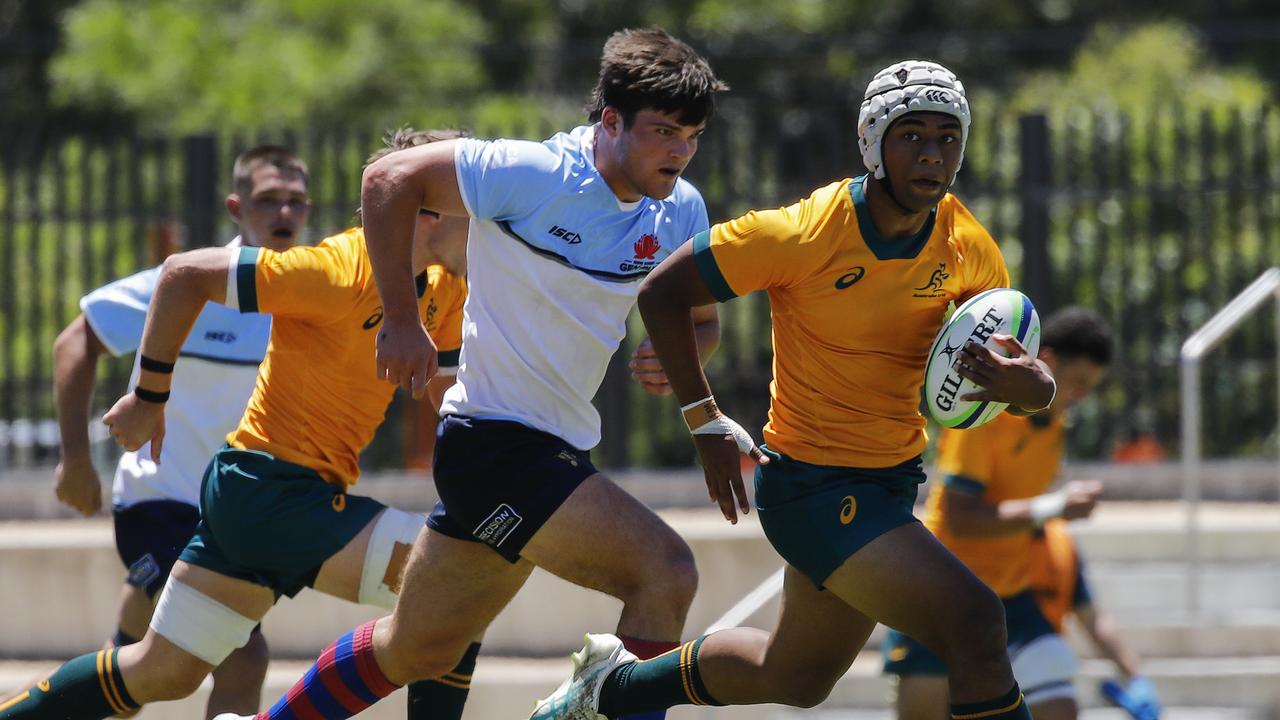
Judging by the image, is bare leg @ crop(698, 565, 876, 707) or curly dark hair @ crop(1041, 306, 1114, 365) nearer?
bare leg @ crop(698, 565, 876, 707)

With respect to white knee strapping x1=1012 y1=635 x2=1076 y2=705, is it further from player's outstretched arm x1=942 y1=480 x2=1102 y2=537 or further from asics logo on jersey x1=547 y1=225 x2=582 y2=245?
asics logo on jersey x1=547 y1=225 x2=582 y2=245

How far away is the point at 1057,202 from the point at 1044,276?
456 millimetres

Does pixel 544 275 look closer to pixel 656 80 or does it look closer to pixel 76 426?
pixel 656 80

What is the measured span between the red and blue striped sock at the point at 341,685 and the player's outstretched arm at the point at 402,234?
858 mm

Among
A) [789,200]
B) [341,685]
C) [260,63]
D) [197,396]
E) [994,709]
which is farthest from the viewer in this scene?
[260,63]

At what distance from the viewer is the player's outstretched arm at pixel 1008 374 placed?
4.55 m

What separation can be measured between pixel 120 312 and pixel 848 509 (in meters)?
2.67

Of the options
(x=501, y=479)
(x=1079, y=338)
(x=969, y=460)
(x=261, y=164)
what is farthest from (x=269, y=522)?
(x=1079, y=338)

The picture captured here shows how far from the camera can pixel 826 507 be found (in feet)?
15.4

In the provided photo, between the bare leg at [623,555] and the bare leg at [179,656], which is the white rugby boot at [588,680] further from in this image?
the bare leg at [179,656]

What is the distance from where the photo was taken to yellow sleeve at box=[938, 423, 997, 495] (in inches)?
237

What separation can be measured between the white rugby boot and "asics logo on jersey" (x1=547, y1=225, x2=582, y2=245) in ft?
3.55

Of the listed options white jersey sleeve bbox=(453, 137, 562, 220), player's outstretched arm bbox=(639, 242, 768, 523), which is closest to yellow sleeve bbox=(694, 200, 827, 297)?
player's outstretched arm bbox=(639, 242, 768, 523)

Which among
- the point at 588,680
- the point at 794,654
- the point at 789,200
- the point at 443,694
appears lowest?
the point at 443,694
